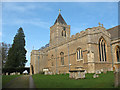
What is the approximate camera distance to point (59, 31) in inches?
1742

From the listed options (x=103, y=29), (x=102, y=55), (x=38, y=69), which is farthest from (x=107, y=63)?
(x=38, y=69)

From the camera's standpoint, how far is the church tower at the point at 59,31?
43.7m

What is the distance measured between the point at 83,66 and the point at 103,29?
890 centimetres

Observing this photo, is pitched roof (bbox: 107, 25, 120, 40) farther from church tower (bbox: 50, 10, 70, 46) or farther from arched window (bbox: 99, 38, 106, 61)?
church tower (bbox: 50, 10, 70, 46)

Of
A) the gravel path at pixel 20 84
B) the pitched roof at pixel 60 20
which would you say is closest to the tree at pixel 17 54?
the pitched roof at pixel 60 20

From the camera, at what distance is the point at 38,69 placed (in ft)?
125

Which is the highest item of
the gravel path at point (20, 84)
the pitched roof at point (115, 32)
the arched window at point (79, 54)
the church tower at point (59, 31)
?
the church tower at point (59, 31)

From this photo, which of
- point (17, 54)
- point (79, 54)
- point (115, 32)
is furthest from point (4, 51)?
point (115, 32)

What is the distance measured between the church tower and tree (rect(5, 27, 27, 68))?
11292 mm

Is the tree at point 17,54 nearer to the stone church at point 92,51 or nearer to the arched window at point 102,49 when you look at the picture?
the stone church at point 92,51

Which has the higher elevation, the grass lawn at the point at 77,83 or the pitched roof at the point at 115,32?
the pitched roof at the point at 115,32

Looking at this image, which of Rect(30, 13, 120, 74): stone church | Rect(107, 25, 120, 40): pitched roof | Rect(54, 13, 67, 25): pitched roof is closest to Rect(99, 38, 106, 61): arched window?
Rect(30, 13, 120, 74): stone church

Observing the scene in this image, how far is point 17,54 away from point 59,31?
657 inches

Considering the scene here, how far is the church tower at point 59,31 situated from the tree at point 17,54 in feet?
37.0
